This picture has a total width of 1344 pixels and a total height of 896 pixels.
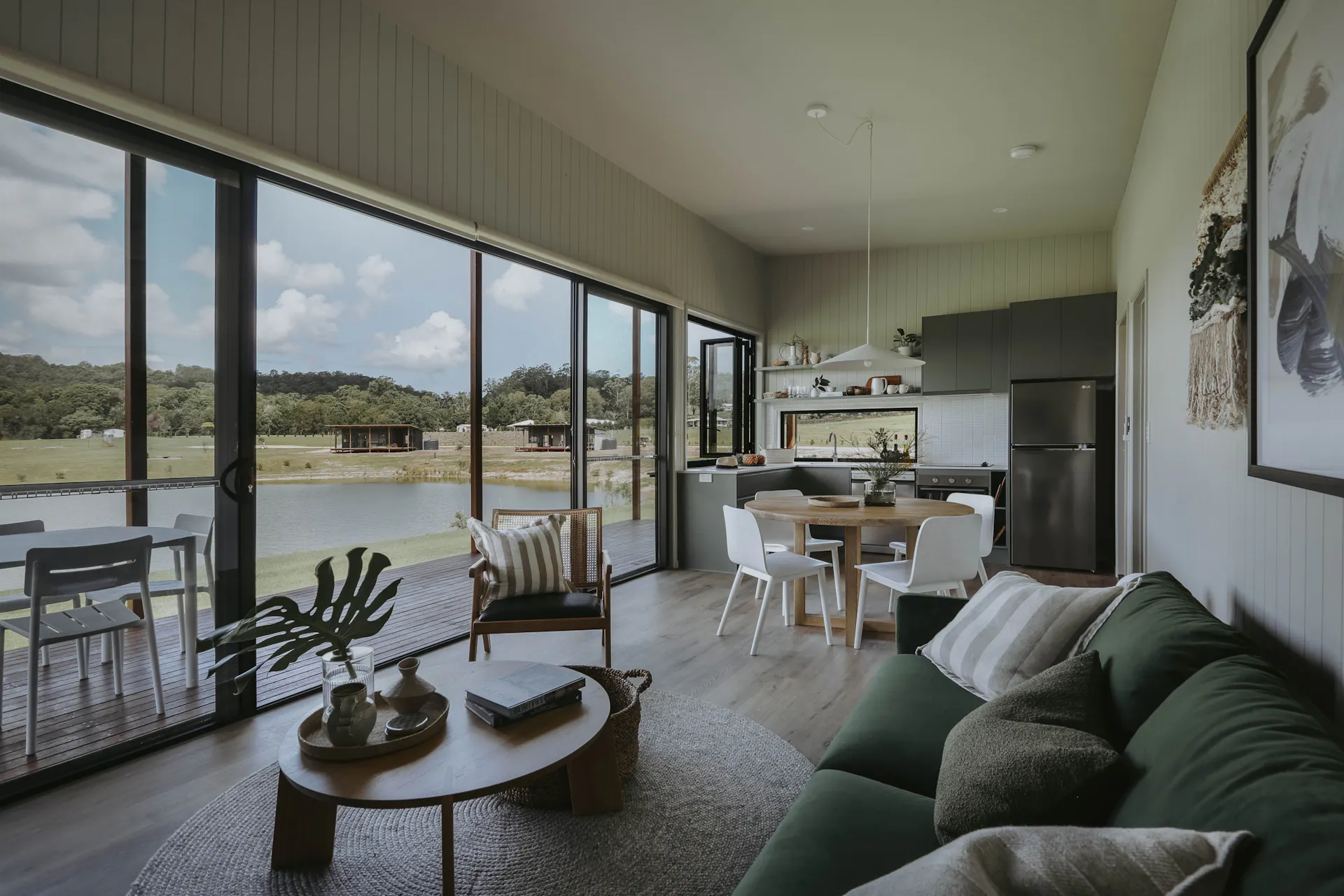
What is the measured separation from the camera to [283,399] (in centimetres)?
313

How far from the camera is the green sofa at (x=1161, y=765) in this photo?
0.71 metres

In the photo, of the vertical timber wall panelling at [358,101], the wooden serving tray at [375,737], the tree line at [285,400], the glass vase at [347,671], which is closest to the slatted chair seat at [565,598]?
the tree line at [285,400]

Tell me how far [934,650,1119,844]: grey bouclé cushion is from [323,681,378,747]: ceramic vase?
1.28 metres

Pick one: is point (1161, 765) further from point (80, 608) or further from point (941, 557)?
point (80, 608)

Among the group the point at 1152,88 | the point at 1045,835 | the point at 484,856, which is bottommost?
the point at 484,856

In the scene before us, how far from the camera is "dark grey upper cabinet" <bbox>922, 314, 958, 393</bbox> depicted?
21.4 feet

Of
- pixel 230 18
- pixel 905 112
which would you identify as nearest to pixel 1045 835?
pixel 230 18

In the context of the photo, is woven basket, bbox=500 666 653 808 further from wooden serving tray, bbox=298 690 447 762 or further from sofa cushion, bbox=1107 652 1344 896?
sofa cushion, bbox=1107 652 1344 896

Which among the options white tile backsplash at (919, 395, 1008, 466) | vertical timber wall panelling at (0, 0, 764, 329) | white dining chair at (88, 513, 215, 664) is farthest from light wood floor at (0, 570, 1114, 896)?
white tile backsplash at (919, 395, 1008, 466)

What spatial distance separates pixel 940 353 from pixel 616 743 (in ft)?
17.9

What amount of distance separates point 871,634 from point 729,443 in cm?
345

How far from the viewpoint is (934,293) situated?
22.7 ft

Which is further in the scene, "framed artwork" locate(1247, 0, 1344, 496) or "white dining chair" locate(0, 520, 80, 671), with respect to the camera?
"white dining chair" locate(0, 520, 80, 671)

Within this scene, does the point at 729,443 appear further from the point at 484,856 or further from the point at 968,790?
the point at 968,790
